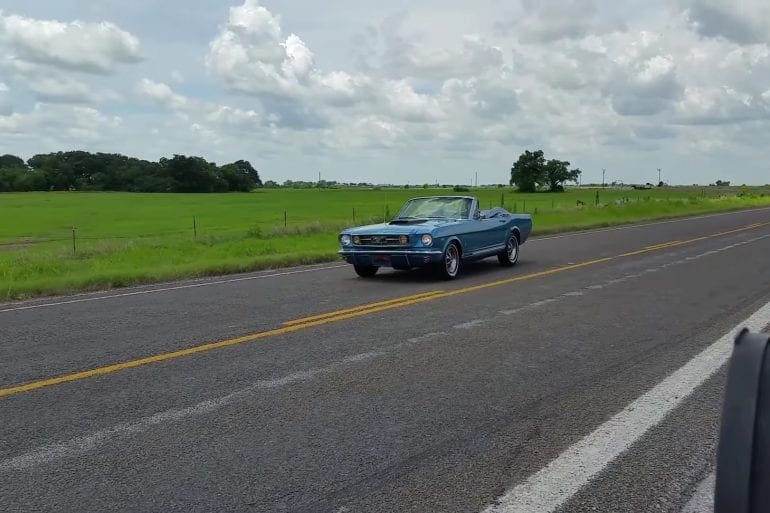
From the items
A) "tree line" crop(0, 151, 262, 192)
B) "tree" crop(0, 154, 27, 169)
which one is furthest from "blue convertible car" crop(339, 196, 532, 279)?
"tree" crop(0, 154, 27, 169)

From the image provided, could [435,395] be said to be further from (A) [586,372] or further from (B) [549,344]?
(B) [549,344]

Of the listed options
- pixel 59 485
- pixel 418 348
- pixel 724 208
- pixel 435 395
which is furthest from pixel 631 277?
pixel 724 208

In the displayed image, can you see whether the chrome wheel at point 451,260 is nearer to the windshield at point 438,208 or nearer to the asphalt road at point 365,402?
Result: the windshield at point 438,208

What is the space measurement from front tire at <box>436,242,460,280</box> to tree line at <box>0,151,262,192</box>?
119209 millimetres

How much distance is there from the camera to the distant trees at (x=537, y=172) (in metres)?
133

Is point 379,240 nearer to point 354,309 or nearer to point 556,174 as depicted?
point 354,309

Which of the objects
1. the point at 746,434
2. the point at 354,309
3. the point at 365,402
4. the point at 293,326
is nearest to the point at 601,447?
the point at 365,402

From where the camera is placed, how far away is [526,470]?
3971 mm

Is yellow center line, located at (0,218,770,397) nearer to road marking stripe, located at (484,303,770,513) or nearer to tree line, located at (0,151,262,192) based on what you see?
road marking stripe, located at (484,303,770,513)

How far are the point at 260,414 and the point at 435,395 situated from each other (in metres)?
1.33

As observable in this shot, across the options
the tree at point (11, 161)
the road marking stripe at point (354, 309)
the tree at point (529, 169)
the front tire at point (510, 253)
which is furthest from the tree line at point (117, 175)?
the road marking stripe at point (354, 309)

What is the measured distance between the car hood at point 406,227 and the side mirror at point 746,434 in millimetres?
10526

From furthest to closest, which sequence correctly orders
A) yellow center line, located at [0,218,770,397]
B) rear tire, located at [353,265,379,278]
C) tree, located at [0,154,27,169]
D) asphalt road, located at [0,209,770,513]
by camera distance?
tree, located at [0,154,27,169] → rear tire, located at [353,265,379,278] → yellow center line, located at [0,218,770,397] → asphalt road, located at [0,209,770,513]

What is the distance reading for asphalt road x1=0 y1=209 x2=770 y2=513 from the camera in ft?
12.2
